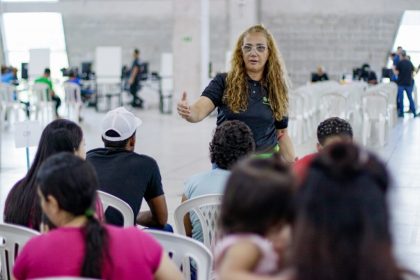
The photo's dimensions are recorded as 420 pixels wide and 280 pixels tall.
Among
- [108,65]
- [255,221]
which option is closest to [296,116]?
[108,65]

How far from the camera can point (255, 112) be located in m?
4.33

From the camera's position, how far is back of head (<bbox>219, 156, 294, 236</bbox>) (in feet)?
5.51

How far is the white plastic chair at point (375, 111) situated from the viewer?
12.5 m

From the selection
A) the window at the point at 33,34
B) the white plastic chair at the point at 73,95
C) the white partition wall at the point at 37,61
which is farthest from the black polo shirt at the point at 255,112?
the window at the point at 33,34

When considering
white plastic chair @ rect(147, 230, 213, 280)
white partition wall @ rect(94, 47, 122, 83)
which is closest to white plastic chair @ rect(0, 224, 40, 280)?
white plastic chair @ rect(147, 230, 213, 280)

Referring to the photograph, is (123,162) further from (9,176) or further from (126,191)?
(9,176)

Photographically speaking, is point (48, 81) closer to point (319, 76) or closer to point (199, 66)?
point (199, 66)

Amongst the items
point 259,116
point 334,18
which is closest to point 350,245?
point 259,116

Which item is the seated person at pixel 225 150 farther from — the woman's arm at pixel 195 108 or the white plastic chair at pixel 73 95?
the white plastic chair at pixel 73 95

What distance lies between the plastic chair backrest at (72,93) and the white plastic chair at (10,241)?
12462 mm

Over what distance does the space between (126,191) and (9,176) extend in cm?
562

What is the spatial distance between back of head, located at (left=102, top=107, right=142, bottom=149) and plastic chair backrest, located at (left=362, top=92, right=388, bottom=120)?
9.09 meters

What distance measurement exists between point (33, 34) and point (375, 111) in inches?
570

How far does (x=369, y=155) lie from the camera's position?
5.31 feet
